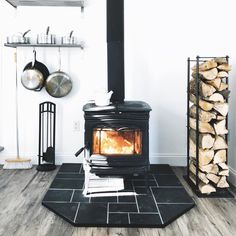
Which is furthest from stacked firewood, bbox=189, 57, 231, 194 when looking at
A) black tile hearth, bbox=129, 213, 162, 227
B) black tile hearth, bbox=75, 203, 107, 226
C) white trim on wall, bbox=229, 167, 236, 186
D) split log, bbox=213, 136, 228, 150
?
black tile hearth, bbox=75, 203, 107, 226

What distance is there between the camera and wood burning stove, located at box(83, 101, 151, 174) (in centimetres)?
289

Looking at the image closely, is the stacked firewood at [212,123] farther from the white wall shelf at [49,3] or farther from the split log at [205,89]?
the white wall shelf at [49,3]

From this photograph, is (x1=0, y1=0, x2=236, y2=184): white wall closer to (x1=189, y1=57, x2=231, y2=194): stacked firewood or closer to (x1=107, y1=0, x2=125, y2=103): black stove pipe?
(x1=107, y1=0, x2=125, y2=103): black stove pipe

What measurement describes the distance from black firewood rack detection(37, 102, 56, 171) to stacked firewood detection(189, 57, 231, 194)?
1548mm

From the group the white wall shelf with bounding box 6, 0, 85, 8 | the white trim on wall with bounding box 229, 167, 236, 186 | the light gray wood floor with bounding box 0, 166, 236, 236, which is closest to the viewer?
the light gray wood floor with bounding box 0, 166, 236, 236

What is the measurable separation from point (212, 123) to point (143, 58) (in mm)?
1162

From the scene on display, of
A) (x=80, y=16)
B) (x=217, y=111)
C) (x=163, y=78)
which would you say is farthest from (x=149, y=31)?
(x=217, y=111)

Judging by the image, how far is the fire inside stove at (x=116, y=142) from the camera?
2.95 m

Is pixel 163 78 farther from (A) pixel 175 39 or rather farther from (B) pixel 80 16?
(B) pixel 80 16

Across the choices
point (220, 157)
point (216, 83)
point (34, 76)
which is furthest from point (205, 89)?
point (34, 76)

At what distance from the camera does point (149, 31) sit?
369cm

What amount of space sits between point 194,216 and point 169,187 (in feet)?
1.90

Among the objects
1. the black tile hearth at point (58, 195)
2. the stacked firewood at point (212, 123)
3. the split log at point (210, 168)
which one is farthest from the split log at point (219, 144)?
the black tile hearth at point (58, 195)

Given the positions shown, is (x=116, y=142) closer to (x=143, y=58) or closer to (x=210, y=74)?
(x=210, y=74)
